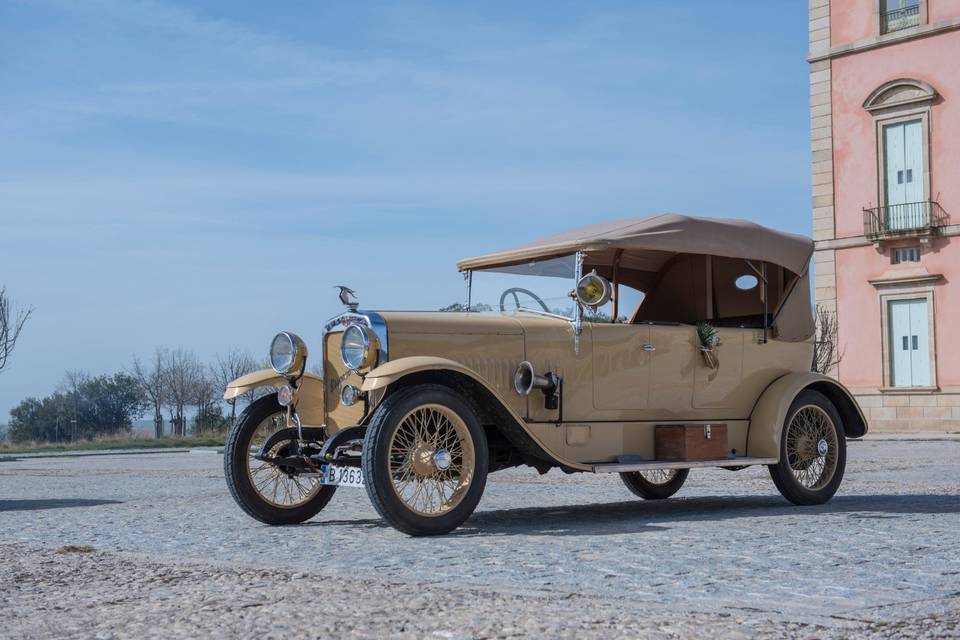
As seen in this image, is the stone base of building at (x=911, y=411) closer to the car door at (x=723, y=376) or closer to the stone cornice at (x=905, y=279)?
the stone cornice at (x=905, y=279)

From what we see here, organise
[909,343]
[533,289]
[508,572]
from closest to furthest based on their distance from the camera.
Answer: [508,572], [533,289], [909,343]

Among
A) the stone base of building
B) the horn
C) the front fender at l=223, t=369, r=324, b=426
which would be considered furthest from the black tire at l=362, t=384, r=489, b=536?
the stone base of building

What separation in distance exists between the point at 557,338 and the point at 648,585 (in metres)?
3.56

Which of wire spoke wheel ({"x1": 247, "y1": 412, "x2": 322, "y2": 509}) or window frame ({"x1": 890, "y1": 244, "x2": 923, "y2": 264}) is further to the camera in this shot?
window frame ({"x1": 890, "y1": 244, "x2": 923, "y2": 264})

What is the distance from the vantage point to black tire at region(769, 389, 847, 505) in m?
9.46

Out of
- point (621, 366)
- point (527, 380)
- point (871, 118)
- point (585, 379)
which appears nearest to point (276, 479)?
point (527, 380)

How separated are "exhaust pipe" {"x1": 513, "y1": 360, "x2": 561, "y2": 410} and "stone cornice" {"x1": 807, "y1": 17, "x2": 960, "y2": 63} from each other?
26.8 meters

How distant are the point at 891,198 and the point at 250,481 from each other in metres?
27.6

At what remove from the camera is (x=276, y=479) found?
8.62 m

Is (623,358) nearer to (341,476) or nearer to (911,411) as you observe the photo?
(341,476)

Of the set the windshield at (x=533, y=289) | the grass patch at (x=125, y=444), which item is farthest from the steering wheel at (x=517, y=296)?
the grass patch at (x=125, y=444)

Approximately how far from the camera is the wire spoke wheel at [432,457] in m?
7.45

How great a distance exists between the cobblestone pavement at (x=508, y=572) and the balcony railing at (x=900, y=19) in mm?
25325

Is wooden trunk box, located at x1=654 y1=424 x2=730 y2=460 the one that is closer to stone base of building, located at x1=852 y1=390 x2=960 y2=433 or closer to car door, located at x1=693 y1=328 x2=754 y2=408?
car door, located at x1=693 y1=328 x2=754 y2=408
